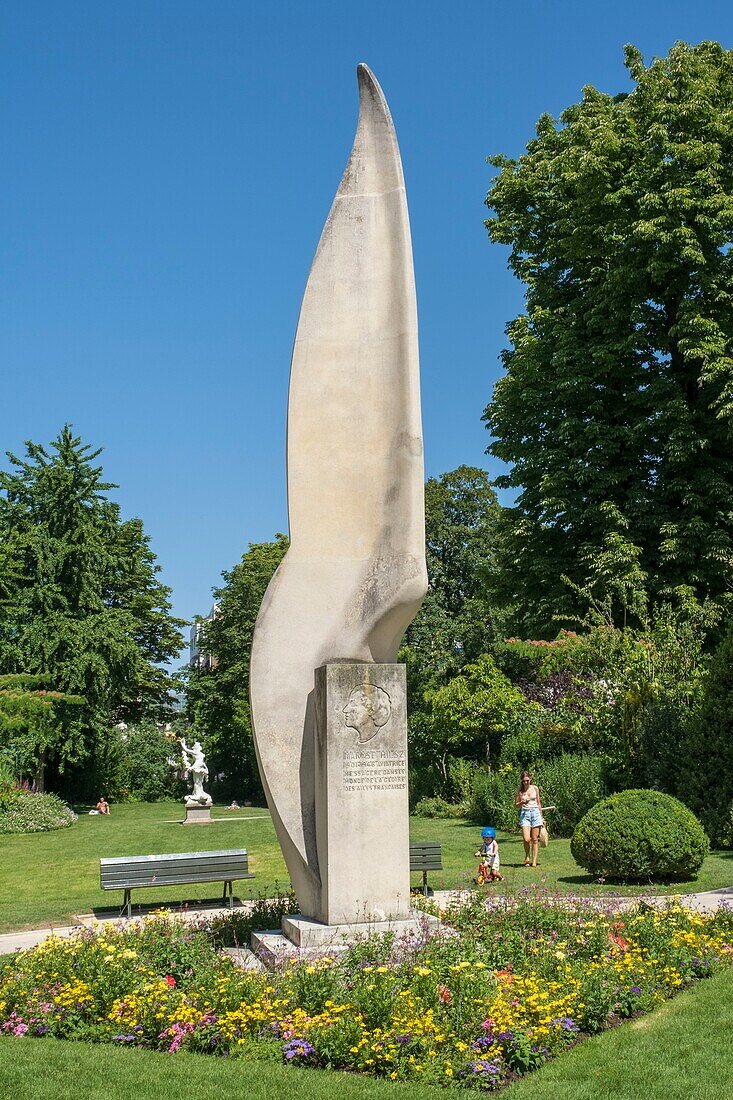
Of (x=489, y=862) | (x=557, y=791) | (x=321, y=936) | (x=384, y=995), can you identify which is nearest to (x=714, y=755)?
(x=557, y=791)

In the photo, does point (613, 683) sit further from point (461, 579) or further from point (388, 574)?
point (461, 579)

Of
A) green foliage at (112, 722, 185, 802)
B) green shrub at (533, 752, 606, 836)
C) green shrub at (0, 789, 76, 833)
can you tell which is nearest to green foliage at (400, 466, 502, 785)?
green foliage at (112, 722, 185, 802)

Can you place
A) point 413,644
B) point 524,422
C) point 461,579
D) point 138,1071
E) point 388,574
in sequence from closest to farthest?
point 138,1071 < point 388,574 < point 524,422 < point 413,644 < point 461,579

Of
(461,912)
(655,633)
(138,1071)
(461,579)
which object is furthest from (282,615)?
(461,579)

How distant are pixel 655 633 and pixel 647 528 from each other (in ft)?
10.1

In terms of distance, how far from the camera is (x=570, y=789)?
63.6 feet

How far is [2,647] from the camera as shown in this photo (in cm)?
3459

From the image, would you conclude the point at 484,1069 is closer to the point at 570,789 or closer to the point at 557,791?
the point at 570,789

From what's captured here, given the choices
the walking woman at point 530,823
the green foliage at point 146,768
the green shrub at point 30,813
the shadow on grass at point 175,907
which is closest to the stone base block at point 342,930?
the shadow on grass at point 175,907

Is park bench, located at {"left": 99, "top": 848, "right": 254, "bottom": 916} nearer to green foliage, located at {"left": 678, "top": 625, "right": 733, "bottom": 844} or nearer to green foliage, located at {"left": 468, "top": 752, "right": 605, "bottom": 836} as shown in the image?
green foliage, located at {"left": 678, "top": 625, "right": 733, "bottom": 844}

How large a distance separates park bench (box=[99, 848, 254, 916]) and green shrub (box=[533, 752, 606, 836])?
8283 millimetres

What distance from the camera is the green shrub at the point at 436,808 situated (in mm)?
27025

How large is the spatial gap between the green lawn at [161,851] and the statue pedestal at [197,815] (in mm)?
484

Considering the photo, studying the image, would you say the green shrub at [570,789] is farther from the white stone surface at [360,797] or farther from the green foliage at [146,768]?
the green foliage at [146,768]
